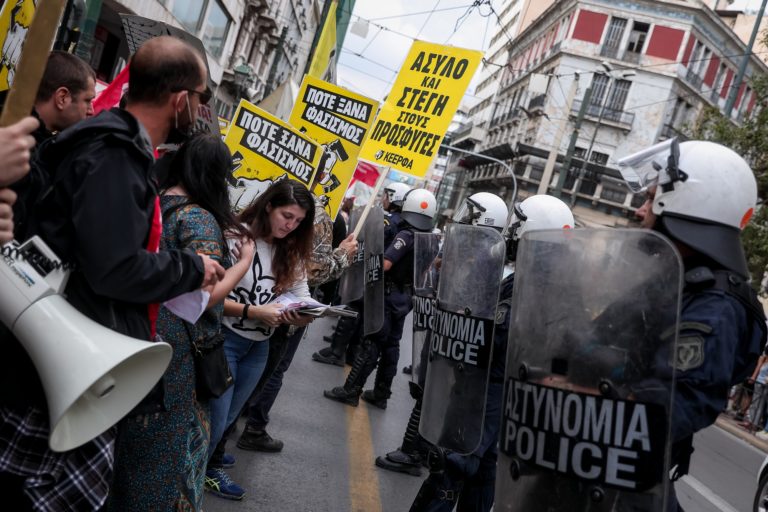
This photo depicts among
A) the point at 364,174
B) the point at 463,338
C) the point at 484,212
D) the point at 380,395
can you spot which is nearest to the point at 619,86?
the point at 364,174

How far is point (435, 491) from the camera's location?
11.7 ft

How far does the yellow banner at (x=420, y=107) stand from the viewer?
710 cm

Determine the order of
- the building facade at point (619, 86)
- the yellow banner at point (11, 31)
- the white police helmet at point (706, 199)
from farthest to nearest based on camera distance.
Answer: the building facade at point (619, 86), the yellow banner at point (11, 31), the white police helmet at point (706, 199)

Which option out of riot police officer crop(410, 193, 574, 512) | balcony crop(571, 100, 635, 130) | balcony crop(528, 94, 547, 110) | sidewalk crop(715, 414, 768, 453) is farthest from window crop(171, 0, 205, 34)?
balcony crop(528, 94, 547, 110)

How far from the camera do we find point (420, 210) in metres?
7.27

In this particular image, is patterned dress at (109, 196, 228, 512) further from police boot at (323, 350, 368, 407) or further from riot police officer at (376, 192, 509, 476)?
police boot at (323, 350, 368, 407)

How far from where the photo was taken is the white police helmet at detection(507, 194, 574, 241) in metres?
3.96

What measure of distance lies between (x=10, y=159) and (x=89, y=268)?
0.35 meters

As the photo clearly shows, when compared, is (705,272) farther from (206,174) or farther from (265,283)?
(265,283)

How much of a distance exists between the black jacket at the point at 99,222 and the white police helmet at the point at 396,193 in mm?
6645

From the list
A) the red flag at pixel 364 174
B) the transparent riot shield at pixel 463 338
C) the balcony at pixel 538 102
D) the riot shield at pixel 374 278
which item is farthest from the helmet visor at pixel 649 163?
the balcony at pixel 538 102

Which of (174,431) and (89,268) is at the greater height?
(89,268)

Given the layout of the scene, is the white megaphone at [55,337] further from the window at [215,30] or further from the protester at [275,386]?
the window at [215,30]

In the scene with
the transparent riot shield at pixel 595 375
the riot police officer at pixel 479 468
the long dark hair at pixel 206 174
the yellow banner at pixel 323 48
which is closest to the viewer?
the transparent riot shield at pixel 595 375
